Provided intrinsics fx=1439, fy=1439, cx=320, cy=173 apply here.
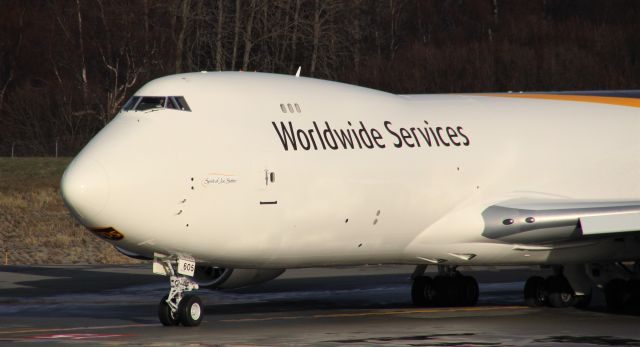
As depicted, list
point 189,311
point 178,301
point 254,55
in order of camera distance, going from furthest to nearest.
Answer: point 254,55 < point 178,301 < point 189,311

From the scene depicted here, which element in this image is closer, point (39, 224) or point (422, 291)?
point (422, 291)

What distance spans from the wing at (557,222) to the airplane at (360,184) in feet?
0.10

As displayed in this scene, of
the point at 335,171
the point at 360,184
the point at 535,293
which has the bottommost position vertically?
the point at 535,293

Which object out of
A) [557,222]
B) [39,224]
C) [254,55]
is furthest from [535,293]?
[254,55]

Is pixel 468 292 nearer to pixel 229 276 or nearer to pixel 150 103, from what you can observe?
pixel 229 276

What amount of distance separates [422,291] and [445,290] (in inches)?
17.5

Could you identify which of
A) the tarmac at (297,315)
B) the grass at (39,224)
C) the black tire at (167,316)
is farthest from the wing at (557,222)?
the grass at (39,224)

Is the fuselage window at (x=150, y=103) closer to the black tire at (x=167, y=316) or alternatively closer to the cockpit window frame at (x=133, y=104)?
the cockpit window frame at (x=133, y=104)

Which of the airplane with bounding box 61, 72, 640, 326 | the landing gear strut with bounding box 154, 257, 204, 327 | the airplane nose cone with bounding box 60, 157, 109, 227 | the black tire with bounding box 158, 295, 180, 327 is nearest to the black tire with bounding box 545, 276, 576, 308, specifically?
the airplane with bounding box 61, 72, 640, 326

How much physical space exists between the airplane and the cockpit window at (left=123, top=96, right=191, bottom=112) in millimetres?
21

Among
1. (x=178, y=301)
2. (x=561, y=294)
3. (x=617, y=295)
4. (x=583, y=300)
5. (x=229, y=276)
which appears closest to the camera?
(x=178, y=301)

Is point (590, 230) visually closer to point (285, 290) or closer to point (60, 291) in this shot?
point (285, 290)

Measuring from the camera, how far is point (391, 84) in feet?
200

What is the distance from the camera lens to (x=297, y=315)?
24641 millimetres
